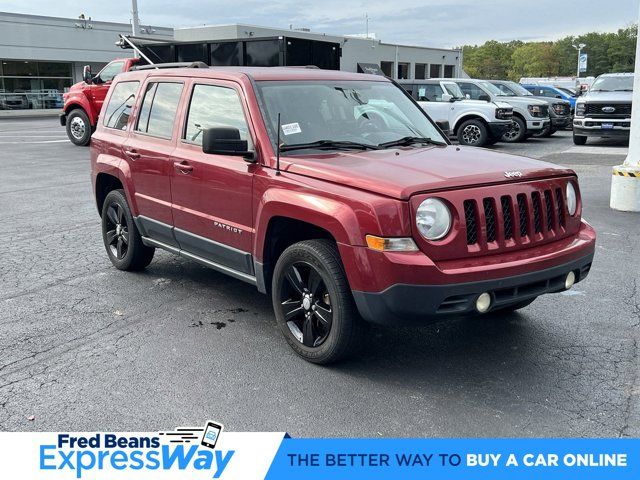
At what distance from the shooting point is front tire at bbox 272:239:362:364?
4.00 metres

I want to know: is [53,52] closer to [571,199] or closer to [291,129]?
[291,129]

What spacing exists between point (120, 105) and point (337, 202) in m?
3.36

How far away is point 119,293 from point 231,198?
171 centimetres

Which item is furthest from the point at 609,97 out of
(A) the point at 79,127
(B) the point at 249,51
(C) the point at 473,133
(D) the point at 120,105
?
(D) the point at 120,105

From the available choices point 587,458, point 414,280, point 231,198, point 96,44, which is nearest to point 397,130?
point 231,198

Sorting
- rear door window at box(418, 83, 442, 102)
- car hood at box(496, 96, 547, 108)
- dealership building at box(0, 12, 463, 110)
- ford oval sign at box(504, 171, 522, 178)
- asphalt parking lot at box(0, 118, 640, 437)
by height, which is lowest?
asphalt parking lot at box(0, 118, 640, 437)

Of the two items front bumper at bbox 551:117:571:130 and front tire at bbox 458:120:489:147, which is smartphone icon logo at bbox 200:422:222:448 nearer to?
front tire at bbox 458:120:489:147

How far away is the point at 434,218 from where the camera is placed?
3.77 m

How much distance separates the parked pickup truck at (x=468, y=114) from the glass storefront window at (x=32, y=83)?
2984 centimetres

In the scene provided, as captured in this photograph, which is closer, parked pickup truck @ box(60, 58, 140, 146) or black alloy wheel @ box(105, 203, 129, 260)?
black alloy wheel @ box(105, 203, 129, 260)

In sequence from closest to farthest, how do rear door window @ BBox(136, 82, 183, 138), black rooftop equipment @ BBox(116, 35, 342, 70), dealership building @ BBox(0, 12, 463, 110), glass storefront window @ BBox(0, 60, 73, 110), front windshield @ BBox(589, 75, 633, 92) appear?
rear door window @ BBox(136, 82, 183, 138) → black rooftop equipment @ BBox(116, 35, 342, 70) → front windshield @ BBox(589, 75, 633, 92) → dealership building @ BBox(0, 12, 463, 110) → glass storefront window @ BBox(0, 60, 73, 110)

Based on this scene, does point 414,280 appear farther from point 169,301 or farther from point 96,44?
point 96,44

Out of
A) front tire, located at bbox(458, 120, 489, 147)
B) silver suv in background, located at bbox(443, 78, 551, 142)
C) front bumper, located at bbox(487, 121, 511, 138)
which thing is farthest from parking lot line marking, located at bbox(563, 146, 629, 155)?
front tire, located at bbox(458, 120, 489, 147)

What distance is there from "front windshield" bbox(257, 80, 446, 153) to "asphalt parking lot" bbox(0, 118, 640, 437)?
1454 mm
